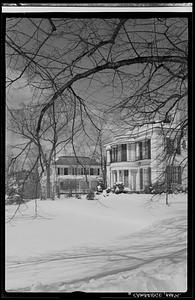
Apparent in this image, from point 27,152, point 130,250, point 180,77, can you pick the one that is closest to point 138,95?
point 180,77

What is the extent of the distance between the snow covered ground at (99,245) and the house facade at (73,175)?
A: 77 mm

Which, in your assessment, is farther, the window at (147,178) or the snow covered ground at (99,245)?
the window at (147,178)

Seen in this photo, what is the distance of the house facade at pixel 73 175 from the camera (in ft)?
7.22

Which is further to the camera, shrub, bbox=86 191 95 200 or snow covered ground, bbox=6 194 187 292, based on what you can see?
shrub, bbox=86 191 95 200

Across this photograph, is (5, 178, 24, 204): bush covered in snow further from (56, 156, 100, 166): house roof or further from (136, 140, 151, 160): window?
(136, 140, 151, 160): window

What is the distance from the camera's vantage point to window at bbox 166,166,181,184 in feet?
7.17

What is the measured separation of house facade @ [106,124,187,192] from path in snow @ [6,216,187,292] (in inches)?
14.4

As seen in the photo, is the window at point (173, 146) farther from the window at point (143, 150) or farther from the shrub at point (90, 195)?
the shrub at point (90, 195)

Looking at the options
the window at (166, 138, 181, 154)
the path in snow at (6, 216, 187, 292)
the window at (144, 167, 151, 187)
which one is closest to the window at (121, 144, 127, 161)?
the window at (144, 167, 151, 187)

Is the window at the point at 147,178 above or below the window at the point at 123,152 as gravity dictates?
below

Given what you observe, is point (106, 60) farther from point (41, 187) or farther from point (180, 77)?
point (41, 187)

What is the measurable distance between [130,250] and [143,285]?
0.68 ft

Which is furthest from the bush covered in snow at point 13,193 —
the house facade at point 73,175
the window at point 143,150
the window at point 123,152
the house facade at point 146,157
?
the window at point 143,150

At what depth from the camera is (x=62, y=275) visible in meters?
2.08
